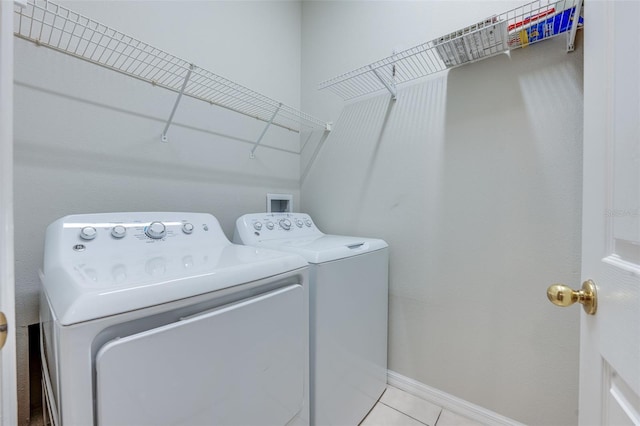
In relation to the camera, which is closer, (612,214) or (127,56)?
(612,214)

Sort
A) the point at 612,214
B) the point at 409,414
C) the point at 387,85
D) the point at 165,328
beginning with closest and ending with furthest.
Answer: the point at 612,214
the point at 165,328
the point at 409,414
the point at 387,85

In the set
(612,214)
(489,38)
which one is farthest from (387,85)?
(612,214)

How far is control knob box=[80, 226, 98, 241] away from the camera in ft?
2.97

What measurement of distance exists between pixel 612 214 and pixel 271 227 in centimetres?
135

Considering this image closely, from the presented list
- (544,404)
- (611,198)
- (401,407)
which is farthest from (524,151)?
(401,407)

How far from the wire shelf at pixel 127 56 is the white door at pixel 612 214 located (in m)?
1.25

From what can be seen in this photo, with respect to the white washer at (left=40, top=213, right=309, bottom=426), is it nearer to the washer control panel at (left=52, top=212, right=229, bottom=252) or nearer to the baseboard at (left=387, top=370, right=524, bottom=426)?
the washer control panel at (left=52, top=212, right=229, bottom=252)

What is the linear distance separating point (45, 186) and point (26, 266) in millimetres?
310

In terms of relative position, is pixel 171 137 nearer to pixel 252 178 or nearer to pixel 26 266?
pixel 252 178

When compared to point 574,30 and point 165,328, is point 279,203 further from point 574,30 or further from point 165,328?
point 574,30

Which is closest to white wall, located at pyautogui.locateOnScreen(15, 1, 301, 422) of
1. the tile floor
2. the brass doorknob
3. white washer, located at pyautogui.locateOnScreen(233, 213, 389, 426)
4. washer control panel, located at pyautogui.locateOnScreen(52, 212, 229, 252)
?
washer control panel, located at pyautogui.locateOnScreen(52, 212, 229, 252)

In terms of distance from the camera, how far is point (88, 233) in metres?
0.92

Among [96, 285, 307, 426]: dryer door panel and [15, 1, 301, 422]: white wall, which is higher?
[15, 1, 301, 422]: white wall

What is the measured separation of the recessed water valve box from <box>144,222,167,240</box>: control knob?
838mm
